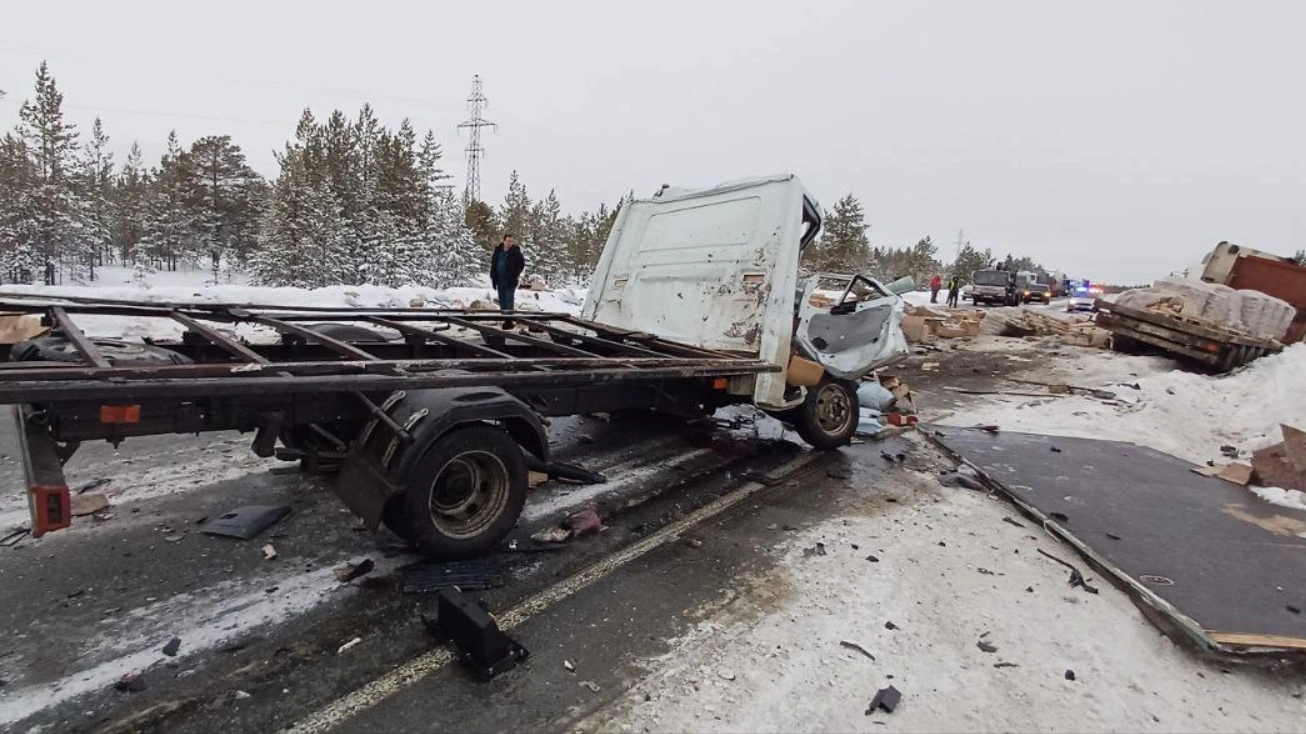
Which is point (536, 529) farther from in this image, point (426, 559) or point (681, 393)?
point (681, 393)

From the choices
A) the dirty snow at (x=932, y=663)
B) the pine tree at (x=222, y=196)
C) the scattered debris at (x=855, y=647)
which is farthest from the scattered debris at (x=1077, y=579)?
the pine tree at (x=222, y=196)

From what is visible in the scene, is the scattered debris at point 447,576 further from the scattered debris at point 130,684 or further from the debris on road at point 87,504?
the debris on road at point 87,504

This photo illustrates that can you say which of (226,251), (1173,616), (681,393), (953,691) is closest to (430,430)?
(681,393)

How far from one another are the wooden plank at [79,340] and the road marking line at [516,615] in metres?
1.67

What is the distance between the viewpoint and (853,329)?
6.97 m

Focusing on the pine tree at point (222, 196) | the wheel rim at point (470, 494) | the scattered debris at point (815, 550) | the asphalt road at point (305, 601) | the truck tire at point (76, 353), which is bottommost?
the asphalt road at point (305, 601)

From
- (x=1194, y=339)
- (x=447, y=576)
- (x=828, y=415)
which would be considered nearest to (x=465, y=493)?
(x=447, y=576)

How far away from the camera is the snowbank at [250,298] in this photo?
9047mm

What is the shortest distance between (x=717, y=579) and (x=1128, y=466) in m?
5.34

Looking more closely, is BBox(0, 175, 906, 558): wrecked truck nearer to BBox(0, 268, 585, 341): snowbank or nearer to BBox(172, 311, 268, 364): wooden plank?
BBox(172, 311, 268, 364): wooden plank

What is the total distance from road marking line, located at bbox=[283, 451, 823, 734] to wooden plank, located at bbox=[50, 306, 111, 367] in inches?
65.9

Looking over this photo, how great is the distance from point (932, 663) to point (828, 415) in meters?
3.52

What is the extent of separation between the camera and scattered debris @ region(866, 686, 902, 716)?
246 cm

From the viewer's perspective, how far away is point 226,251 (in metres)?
51.0
